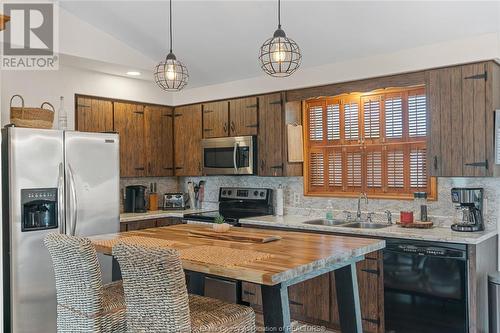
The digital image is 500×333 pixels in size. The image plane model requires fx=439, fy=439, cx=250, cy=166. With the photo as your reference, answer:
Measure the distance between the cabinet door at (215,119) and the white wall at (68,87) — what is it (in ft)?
2.29

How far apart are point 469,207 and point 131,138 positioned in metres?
3.54

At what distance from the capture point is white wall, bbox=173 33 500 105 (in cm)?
336

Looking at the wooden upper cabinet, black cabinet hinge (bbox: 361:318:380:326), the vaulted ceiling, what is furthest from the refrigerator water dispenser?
the wooden upper cabinet

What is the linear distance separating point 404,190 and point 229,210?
6.62 feet

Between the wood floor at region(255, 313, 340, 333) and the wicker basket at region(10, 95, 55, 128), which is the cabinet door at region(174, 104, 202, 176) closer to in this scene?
the wicker basket at region(10, 95, 55, 128)

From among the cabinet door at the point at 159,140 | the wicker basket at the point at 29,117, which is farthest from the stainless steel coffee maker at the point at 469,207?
the wicker basket at the point at 29,117

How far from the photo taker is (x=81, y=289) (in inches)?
88.4

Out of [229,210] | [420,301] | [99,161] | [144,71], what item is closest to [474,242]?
[420,301]

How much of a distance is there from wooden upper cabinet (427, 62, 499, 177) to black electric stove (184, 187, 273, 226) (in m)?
1.89

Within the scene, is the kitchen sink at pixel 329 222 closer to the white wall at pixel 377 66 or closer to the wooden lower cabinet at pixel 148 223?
the white wall at pixel 377 66

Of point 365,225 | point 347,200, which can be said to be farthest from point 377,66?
point 365,225

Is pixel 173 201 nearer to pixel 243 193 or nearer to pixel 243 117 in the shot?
pixel 243 193

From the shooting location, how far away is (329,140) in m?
4.59

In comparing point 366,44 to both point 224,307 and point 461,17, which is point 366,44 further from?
point 224,307
